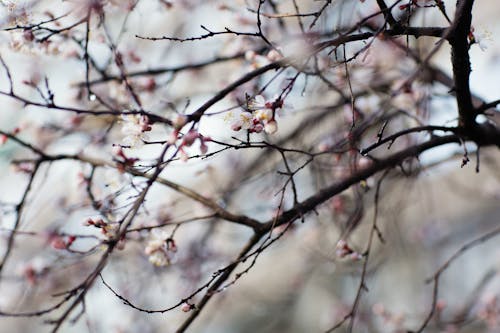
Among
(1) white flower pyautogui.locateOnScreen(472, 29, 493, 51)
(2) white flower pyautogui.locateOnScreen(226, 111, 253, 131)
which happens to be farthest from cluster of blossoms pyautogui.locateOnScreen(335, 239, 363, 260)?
(1) white flower pyautogui.locateOnScreen(472, 29, 493, 51)

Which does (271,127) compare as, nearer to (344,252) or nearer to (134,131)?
(134,131)

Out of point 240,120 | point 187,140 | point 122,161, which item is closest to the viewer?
point 187,140

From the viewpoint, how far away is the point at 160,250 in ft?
6.08

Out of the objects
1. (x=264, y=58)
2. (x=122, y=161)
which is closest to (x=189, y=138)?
(x=122, y=161)

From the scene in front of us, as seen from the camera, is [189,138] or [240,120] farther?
[240,120]

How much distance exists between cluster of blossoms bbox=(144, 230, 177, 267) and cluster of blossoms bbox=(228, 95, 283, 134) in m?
0.50

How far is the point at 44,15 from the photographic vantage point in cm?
195

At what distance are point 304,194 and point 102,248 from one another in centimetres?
302

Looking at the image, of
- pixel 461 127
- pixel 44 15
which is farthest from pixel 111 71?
pixel 461 127

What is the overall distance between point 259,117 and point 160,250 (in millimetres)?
598

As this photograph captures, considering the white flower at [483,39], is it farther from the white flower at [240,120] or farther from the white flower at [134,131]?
the white flower at [134,131]

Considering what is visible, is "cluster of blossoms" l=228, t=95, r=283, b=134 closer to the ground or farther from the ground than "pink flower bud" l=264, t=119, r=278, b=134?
farther from the ground

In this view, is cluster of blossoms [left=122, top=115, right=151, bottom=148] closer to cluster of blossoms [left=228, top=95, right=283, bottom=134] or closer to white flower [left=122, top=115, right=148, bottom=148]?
white flower [left=122, top=115, right=148, bottom=148]

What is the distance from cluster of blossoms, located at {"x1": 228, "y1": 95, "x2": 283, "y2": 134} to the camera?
1501mm
